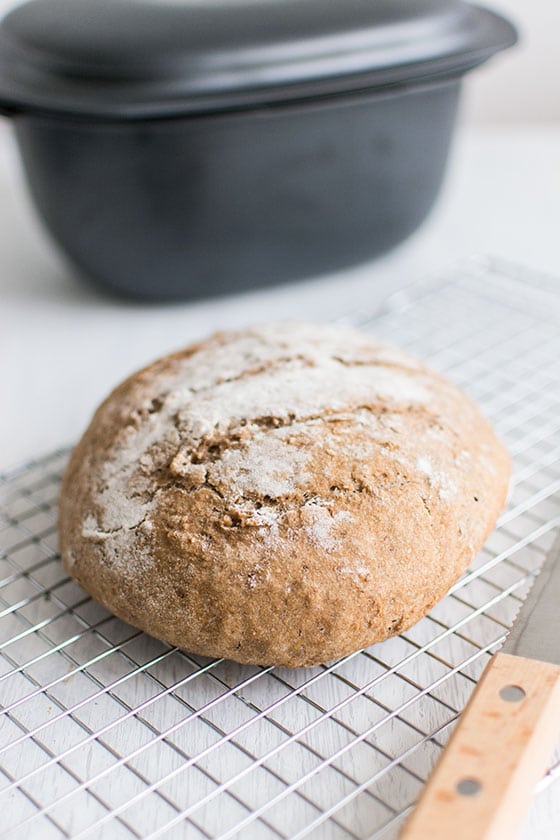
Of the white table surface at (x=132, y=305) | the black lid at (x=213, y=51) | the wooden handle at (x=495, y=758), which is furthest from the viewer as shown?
the white table surface at (x=132, y=305)

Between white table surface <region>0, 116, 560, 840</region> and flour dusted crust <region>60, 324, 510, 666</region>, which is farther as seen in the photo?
white table surface <region>0, 116, 560, 840</region>

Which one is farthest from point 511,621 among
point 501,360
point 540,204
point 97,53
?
point 540,204

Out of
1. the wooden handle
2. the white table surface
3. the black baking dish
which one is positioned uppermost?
the black baking dish

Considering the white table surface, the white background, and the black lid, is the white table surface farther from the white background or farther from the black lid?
the black lid

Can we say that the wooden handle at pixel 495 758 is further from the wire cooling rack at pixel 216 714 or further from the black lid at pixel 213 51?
the black lid at pixel 213 51

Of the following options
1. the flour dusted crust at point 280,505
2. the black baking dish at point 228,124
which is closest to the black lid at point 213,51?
the black baking dish at point 228,124

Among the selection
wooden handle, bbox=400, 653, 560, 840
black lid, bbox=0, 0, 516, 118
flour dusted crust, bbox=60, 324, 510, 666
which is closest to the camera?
wooden handle, bbox=400, 653, 560, 840

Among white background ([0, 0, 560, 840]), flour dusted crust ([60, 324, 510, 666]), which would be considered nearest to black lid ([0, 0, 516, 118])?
white background ([0, 0, 560, 840])
